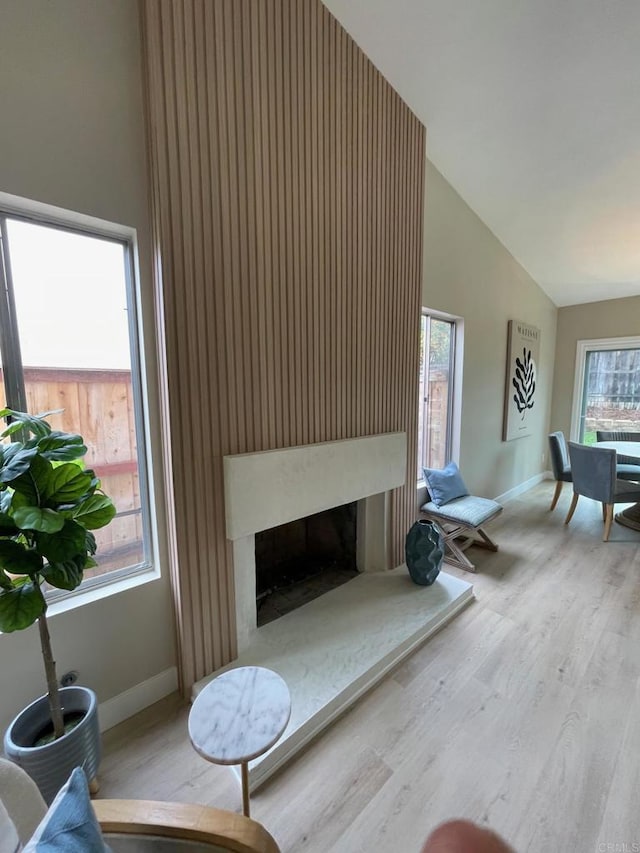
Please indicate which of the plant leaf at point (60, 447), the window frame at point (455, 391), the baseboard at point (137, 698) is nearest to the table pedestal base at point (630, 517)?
the window frame at point (455, 391)

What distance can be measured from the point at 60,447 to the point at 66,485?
0.12 m

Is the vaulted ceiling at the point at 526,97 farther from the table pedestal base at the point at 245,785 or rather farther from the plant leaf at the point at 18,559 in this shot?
the table pedestal base at the point at 245,785

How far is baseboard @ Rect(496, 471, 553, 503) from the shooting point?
4410 mm

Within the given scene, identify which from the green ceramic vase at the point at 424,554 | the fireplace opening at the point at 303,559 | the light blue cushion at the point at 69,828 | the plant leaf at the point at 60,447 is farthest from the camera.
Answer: the green ceramic vase at the point at 424,554

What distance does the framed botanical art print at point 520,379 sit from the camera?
410 centimetres

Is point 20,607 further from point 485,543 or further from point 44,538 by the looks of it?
point 485,543

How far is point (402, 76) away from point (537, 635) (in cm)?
352

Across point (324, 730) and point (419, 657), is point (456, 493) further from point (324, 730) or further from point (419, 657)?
point (324, 730)

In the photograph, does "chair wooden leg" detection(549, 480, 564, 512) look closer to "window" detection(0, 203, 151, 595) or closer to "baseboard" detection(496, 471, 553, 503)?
"baseboard" detection(496, 471, 553, 503)

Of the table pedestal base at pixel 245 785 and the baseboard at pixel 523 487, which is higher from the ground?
the table pedestal base at pixel 245 785

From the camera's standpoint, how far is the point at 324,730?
1511 mm

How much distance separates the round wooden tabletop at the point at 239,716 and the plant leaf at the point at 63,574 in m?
0.53


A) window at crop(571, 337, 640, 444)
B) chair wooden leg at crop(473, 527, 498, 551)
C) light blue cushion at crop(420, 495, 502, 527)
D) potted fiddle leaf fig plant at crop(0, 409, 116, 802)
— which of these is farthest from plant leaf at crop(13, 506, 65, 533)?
window at crop(571, 337, 640, 444)

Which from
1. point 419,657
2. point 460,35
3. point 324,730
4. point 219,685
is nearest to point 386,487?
point 419,657
